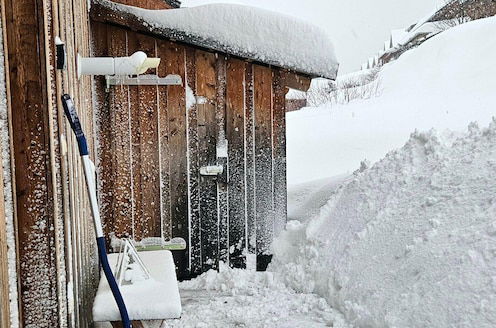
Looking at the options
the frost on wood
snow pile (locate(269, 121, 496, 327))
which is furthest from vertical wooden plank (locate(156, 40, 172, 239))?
the frost on wood

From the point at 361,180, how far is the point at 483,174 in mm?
1194

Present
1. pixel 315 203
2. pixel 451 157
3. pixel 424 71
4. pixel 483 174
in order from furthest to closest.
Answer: pixel 424 71
pixel 315 203
pixel 451 157
pixel 483 174

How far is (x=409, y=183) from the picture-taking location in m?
4.58

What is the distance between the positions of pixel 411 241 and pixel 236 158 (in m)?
1.84

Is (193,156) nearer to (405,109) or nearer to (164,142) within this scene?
(164,142)

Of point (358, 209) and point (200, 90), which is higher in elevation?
point (200, 90)

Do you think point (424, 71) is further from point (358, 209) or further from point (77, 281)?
point (77, 281)

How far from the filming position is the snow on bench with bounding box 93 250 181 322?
8.01ft

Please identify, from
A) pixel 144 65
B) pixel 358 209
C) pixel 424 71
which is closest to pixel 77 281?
pixel 144 65

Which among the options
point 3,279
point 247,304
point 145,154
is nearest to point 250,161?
point 145,154

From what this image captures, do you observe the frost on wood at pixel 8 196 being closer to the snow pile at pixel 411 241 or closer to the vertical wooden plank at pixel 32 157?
the vertical wooden plank at pixel 32 157

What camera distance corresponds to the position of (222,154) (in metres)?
4.99

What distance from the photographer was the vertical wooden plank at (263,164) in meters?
5.04

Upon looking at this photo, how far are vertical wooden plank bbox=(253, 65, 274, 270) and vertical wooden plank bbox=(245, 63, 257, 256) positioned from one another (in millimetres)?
32
